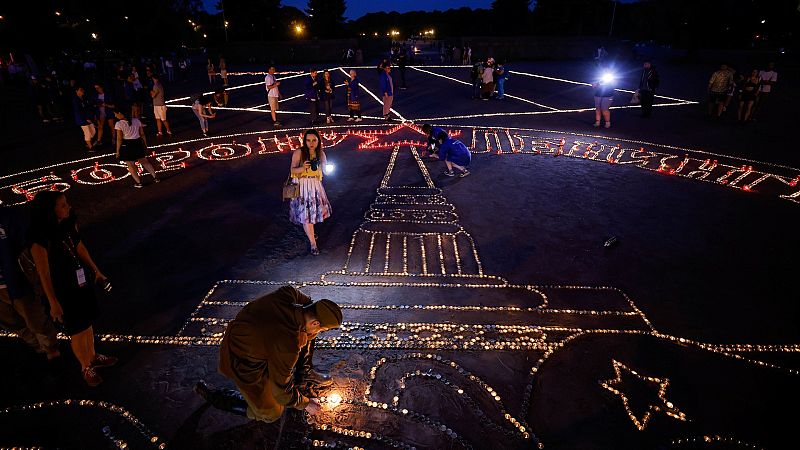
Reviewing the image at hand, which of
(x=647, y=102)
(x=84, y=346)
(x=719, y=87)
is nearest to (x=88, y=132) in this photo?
(x=84, y=346)

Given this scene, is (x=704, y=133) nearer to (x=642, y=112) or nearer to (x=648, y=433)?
(x=642, y=112)

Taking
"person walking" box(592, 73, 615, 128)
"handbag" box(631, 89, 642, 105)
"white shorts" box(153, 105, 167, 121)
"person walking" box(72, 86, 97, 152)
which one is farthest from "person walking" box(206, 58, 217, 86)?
"handbag" box(631, 89, 642, 105)

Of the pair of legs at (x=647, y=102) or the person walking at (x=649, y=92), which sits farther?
the pair of legs at (x=647, y=102)

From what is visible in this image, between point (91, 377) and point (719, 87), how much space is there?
19.5 metres

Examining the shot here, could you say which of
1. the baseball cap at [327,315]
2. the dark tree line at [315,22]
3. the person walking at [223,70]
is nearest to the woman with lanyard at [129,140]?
the baseball cap at [327,315]

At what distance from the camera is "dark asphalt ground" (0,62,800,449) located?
393 centimetres

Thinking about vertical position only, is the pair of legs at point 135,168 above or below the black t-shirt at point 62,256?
below

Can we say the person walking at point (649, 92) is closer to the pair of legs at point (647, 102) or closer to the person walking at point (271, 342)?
the pair of legs at point (647, 102)

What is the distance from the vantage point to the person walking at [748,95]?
14.0 m

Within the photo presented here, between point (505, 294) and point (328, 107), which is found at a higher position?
point (328, 107)

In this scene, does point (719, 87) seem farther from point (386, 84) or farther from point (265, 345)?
point (265, 345)

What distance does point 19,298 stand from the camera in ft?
13.8

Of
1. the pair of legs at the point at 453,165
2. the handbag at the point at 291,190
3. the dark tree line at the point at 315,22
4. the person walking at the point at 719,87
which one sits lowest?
the pair of legs at the point at 453,165

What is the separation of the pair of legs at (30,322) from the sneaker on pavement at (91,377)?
0.71 meters
